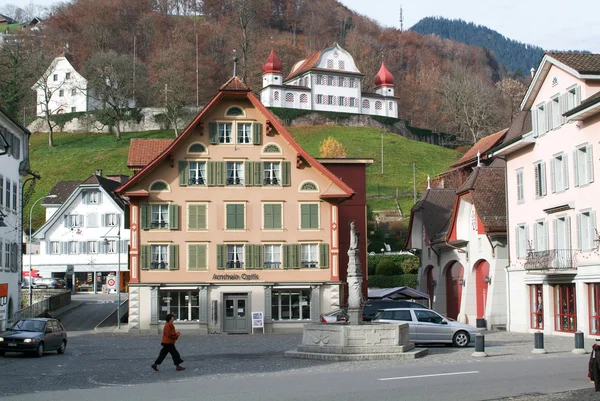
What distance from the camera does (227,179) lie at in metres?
50.0

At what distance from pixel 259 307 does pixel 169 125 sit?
8078cm

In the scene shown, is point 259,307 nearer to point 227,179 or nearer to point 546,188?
point 227,179

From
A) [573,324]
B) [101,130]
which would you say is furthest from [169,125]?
[573,324]

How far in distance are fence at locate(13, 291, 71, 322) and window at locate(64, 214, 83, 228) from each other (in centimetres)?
1799

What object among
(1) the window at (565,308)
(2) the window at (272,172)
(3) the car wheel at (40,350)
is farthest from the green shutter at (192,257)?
(1) the window at (565,308)

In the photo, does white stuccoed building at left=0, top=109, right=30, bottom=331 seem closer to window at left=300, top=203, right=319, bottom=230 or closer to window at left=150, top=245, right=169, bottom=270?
window at left=150, top=245, right=169, bottom=270

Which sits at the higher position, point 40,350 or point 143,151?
point 143,151

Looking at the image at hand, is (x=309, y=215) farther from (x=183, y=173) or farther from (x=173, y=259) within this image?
(x=173, y=259)

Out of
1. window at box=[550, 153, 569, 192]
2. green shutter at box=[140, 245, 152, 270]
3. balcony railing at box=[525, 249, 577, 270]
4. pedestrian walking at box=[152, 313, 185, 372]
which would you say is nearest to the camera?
pedestrian walking at box=[152, 313, 185, 372]

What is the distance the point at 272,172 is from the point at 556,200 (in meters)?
16.8

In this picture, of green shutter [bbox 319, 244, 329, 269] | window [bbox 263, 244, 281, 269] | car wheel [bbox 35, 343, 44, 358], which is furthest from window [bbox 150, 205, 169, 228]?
car wheel [bbox 35, 343, 44, 358]

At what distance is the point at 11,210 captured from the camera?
5025 centimetres

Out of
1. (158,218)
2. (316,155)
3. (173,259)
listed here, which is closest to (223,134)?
(158,218)

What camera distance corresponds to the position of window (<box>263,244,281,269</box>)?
49531mm
